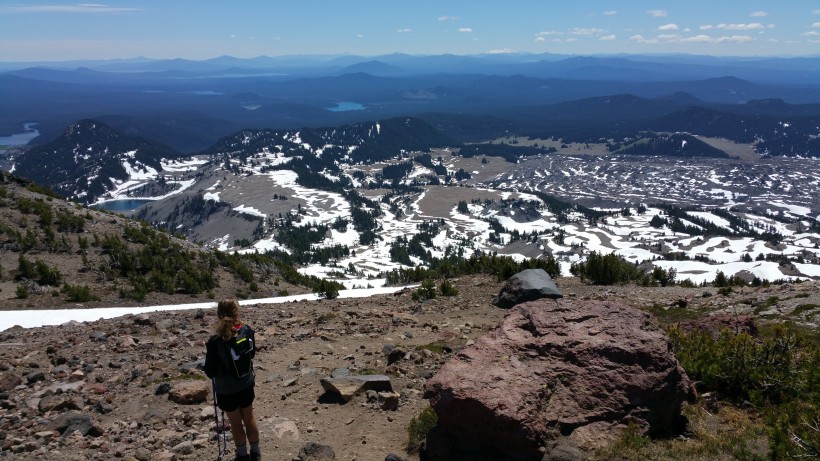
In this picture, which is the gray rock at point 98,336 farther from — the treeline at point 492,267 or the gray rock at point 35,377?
the treeline at point 492,267

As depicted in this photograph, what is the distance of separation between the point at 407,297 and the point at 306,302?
4044 millimetres

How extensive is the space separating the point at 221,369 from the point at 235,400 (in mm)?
515

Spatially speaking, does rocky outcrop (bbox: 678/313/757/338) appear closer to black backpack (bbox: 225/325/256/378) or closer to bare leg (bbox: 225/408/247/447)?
black backpack (bbox: 225/325/256/378)

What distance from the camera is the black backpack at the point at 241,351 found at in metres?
7.14

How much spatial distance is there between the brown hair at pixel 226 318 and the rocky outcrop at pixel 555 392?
3.03 metres

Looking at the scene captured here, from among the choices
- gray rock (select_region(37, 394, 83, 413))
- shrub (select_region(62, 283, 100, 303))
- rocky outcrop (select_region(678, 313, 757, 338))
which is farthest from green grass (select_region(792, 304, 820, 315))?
shrub (select_region(62, 283, 100, 303))

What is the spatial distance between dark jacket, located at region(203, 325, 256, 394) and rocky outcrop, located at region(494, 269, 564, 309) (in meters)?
11.0

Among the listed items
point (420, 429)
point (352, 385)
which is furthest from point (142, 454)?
point (420, 429)

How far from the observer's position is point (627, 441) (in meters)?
6.79

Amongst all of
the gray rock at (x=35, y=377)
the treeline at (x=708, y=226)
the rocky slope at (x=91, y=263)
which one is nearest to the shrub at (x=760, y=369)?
the gray rock at (x=35, y=377)

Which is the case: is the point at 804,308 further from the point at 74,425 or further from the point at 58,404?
the point at 58,404

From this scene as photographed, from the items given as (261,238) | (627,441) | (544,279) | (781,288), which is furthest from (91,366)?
(261,238)

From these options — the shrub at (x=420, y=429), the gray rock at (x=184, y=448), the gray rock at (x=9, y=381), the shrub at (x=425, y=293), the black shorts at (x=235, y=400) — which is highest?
the black shorts at (x=235, y=400)

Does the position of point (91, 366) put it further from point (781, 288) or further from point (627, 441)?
point (781, 288)
